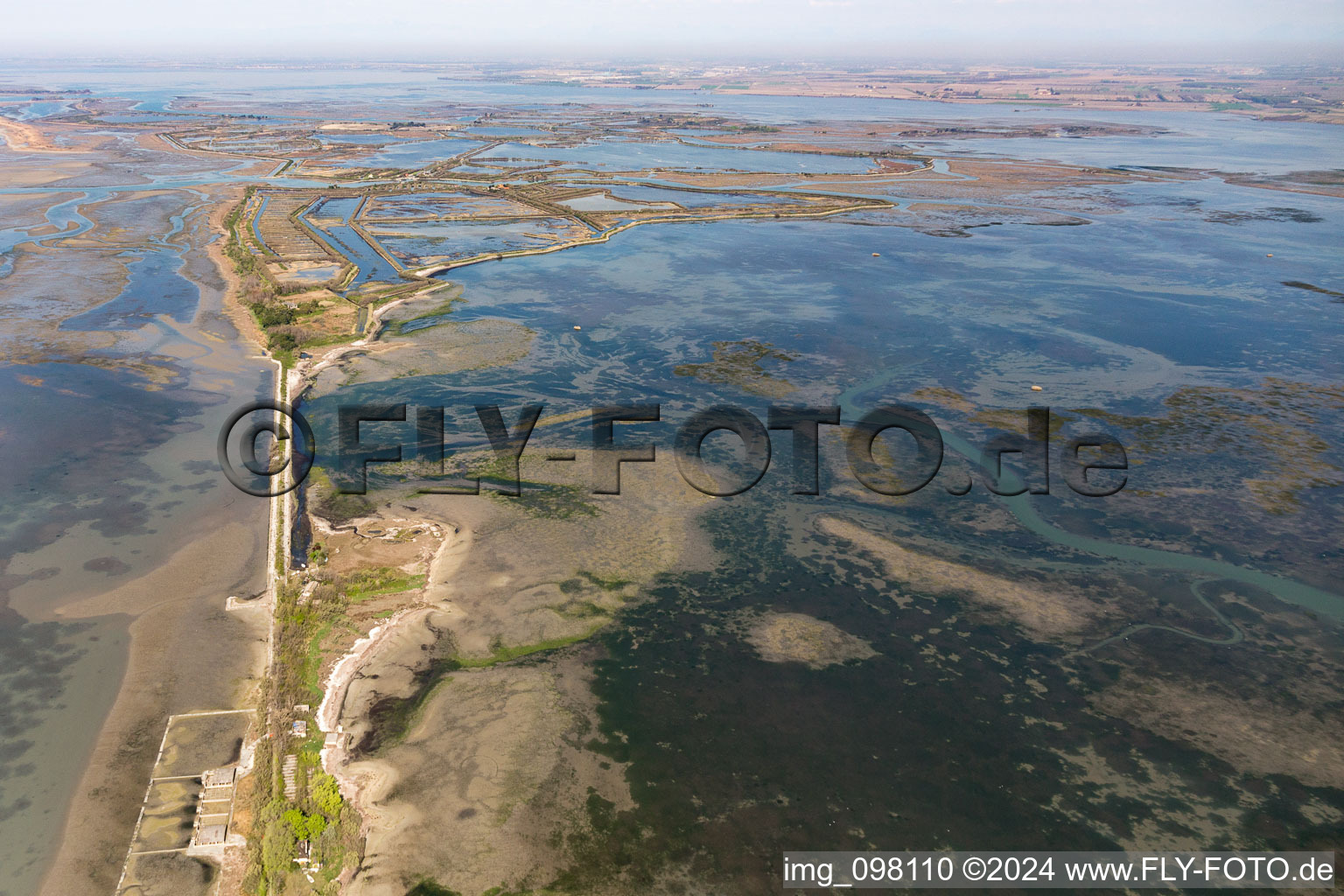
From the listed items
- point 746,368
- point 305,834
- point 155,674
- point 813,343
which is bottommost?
point 305,834

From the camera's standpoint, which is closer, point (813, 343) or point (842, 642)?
point (842, 642)

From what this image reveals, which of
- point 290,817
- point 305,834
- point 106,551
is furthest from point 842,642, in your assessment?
point 106,551

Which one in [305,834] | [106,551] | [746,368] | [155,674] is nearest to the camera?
[305,834]

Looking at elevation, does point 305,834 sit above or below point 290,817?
below

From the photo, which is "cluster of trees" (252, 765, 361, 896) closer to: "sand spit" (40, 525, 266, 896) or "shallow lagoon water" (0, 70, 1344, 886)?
"sand spit" (40, 525, 266, 896)

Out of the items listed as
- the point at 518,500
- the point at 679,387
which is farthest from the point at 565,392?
the point at 518,500

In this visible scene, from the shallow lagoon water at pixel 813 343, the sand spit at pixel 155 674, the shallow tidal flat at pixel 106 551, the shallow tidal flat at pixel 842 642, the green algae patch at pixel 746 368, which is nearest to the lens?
the sand spit at pixel 155 674

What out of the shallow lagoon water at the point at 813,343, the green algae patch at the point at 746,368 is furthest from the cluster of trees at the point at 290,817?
the green algae patch at the point at 746,368

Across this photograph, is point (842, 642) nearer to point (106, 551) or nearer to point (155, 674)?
point (155, 674)

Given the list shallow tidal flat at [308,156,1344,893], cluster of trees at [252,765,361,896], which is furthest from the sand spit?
shallow tidal flat at [308,156,1344,893]

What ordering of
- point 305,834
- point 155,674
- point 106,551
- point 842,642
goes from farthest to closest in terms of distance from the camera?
point 106,551 < point 842,642 < point 155,674 < point 305,834

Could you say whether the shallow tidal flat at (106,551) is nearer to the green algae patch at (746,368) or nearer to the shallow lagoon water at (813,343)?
the shallow lagoon water at (813,343)
